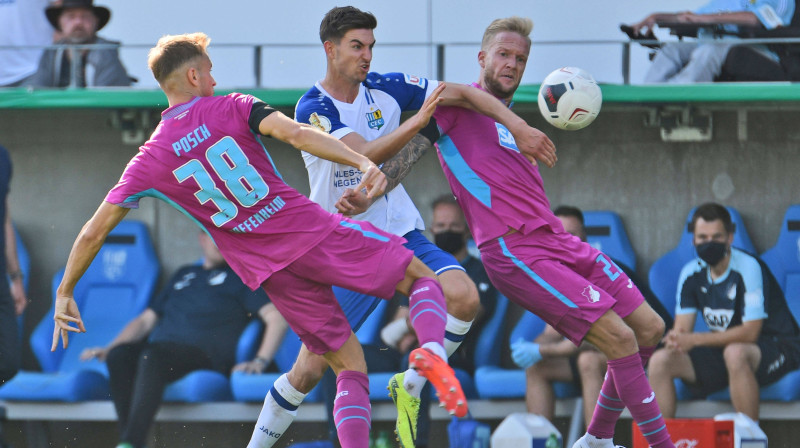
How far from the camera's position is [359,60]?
5695 mm

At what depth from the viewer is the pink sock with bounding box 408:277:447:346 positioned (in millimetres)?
5059

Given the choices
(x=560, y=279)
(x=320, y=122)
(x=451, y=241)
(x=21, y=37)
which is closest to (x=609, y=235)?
(x=451, y=241)

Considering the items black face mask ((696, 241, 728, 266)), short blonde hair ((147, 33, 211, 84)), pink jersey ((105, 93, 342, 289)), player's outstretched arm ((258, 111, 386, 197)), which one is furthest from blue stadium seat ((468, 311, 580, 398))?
short blonde hair ((147, 33, 211, 84))

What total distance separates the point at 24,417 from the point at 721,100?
5.80 meters

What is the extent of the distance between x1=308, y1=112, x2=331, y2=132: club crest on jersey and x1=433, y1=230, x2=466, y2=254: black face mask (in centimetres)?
317

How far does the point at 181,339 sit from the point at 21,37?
2.75m

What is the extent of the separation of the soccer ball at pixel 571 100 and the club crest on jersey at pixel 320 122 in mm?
1279

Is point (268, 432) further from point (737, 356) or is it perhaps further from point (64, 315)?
point (737, 356)

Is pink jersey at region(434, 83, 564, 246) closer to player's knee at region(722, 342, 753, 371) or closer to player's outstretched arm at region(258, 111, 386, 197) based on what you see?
player's outstretched arm at region(258, 111, 386, 197)

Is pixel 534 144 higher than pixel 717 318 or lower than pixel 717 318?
higher

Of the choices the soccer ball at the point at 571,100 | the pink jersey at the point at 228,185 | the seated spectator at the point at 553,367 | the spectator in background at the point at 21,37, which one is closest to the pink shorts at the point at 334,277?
the pink jersey at the point at 228,185

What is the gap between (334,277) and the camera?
5125mm

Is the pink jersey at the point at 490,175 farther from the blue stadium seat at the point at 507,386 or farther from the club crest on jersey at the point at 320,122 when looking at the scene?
the blue stadium seat at the point at 507,386

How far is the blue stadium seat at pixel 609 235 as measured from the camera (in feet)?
29.3
